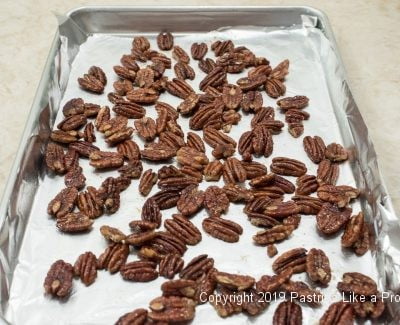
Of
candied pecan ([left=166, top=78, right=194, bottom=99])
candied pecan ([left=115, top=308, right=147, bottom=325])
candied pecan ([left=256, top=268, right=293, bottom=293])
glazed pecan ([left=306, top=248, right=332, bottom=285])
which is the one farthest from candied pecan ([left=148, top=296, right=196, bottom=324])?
candied pecan ([left=166, top=78, right=194, bottom=99])

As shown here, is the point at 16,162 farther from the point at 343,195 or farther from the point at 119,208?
the point at 343,195

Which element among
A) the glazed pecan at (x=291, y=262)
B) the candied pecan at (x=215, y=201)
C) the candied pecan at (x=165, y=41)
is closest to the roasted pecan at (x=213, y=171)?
the candied pecan at (x=215, y=201)

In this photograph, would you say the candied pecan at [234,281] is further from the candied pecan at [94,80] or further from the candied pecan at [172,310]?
the candied pecan at [94,80]

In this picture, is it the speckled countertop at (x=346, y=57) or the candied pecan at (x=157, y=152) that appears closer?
the candied pecan at (x=157, y=152)

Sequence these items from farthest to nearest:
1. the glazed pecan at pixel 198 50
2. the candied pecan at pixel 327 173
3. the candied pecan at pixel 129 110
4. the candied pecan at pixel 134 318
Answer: the glazed pecan at pixel 198 50 < the candied pecan at pixel 129 110 < the candied pecan at pixel 327 173 < the candied pecan at pixel 134 318

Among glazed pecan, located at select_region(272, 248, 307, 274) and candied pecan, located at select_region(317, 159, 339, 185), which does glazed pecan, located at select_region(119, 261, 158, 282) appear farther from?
candied pecan, located at select_region(317, 159, 339, 185)

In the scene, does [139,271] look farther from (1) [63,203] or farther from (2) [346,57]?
(2) [346,57]

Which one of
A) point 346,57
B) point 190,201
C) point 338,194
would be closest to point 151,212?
point 190,201
